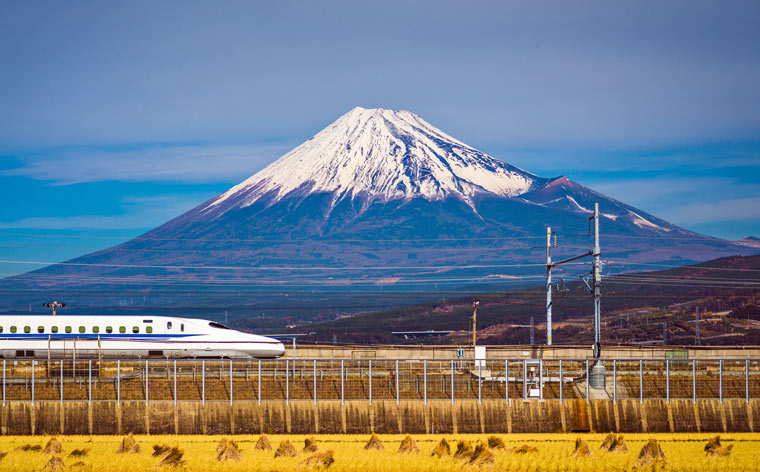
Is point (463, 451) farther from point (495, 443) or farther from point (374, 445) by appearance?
point (374, 445)

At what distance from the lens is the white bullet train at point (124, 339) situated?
82812 millimetres

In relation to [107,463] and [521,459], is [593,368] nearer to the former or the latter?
[521,459]

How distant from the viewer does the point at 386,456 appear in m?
47.9

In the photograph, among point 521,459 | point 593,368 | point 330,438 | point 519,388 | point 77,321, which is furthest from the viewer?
point 77,321

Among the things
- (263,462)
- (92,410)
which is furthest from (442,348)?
(263,462)

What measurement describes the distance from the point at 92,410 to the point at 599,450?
27273 mm

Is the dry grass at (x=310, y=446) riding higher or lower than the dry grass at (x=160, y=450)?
lower

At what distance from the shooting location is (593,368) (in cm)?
6000

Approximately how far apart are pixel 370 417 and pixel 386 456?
10.3 m

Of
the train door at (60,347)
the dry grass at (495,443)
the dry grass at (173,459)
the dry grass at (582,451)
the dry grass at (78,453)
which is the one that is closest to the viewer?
the dry grass at (173,459)

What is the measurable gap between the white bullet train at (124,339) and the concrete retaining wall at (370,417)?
24.1m

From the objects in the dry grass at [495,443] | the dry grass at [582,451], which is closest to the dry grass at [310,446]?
the dry grass at [495,443]

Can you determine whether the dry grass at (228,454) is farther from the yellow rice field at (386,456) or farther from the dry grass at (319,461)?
the dry grass at (319,461)


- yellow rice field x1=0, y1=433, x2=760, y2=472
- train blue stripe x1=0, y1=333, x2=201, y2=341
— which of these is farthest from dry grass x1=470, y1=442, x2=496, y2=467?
train blue stripe x1=0, y1=333, x2=201, y2=341
